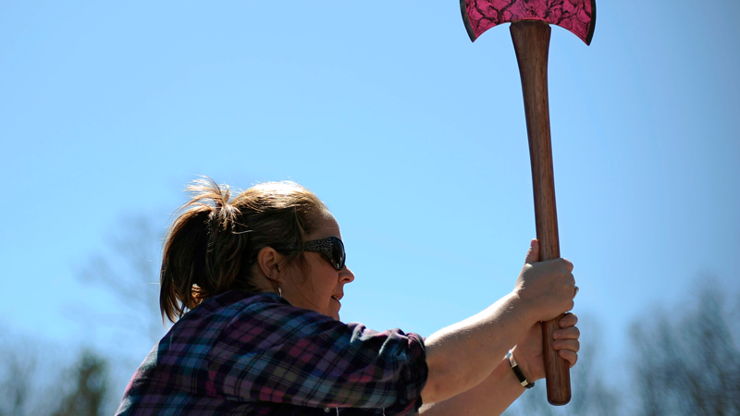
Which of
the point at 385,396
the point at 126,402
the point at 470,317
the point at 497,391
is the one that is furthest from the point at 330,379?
the point at 497,391

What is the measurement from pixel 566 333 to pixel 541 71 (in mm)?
1129

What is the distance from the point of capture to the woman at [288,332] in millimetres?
2217

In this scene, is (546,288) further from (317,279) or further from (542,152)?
(317,279)

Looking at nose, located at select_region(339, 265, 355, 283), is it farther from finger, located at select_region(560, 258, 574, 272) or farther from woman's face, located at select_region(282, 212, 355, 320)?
finger, located at select_region(560, 258, 574, 272)

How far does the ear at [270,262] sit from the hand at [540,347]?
1.18 meters

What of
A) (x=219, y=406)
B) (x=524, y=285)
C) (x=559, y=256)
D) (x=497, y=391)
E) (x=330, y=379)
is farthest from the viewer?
(x=497, y=391)

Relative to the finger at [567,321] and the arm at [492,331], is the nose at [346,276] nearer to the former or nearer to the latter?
the arm at [492,331]

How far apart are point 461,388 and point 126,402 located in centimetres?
122

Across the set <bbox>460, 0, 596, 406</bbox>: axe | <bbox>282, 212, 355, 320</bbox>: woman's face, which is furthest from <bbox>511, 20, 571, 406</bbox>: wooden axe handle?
<bbox>282, 212, 355, 320</bbox>: woman's face

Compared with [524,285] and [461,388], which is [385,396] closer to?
[461,388]

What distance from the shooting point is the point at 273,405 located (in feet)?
7.80

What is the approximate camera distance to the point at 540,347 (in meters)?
3.06

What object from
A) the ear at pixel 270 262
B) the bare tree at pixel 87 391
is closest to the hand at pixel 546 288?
the ear at pixel 270 262

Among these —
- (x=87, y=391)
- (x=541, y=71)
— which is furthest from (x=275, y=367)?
(x=87, y=391)
